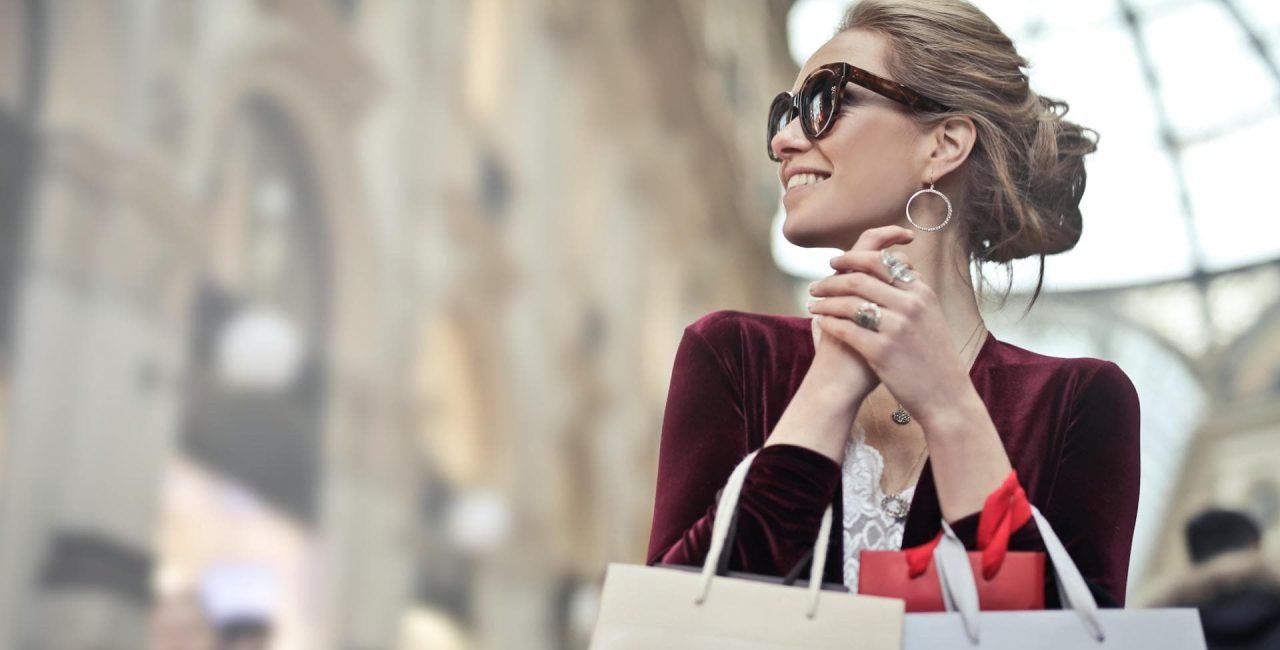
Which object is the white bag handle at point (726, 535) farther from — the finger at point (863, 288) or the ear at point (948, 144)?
the ear at point (948, 144)

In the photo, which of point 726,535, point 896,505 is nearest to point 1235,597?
point 896,505

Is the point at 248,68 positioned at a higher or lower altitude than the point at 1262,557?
higher

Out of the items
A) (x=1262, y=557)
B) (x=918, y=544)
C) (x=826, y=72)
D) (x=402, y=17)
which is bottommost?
(x=1262, y=557)

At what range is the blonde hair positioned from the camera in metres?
1.56

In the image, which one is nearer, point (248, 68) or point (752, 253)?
point (248, 68)

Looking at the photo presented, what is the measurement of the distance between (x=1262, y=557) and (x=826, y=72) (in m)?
1.72

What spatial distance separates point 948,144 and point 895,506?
16.2 inches

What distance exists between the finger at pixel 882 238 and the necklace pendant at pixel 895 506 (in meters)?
0.26

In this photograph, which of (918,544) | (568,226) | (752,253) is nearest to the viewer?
(918,544)

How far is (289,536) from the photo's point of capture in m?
7.34

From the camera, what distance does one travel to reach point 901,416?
1518mm

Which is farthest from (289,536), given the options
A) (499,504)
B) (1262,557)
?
(1262,557)

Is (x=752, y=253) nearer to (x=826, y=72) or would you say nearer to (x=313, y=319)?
(x=313, y=319)

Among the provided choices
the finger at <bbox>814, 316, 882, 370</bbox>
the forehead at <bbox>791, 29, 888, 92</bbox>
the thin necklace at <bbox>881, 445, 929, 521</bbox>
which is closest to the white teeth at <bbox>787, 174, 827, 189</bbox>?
the forehead at <bbox>791, 29, 888, 92</bbox>
